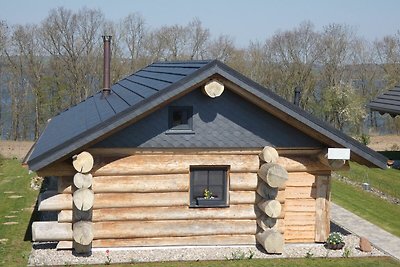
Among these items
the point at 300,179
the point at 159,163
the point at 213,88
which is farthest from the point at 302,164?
the point at 159,163

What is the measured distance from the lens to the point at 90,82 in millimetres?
44312

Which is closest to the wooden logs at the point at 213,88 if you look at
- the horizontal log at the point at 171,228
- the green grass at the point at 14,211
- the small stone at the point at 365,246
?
the horizontal log at the point at 171,228

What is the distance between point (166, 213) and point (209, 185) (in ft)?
4.40

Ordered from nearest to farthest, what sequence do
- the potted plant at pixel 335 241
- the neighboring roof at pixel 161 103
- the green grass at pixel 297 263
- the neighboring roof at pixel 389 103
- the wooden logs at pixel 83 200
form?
the neighboring roof at pixel 161 103 < the wooden logs at pixel 83 200 < the green grass at pixel 297 263 < the potted plant at pixel 335 241 < the neighboring roof at pixel 389 103

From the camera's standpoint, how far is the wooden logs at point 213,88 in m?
13.3

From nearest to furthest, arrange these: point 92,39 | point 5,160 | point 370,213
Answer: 1. point 370,213
2. point 5,160
3. point 92,39

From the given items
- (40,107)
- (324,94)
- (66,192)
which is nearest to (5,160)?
Answer: (40,107)

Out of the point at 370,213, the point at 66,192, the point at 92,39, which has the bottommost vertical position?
the point at 370,213

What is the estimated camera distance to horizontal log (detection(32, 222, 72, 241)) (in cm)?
1325

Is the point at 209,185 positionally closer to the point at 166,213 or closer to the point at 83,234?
the point at 166,213

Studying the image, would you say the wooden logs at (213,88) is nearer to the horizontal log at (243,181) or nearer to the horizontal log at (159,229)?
the horizontal log at (243,181)

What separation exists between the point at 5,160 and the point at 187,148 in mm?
18356

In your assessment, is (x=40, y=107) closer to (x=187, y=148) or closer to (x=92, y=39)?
(x=92, y=39)

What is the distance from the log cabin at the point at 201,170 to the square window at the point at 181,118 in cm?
3
